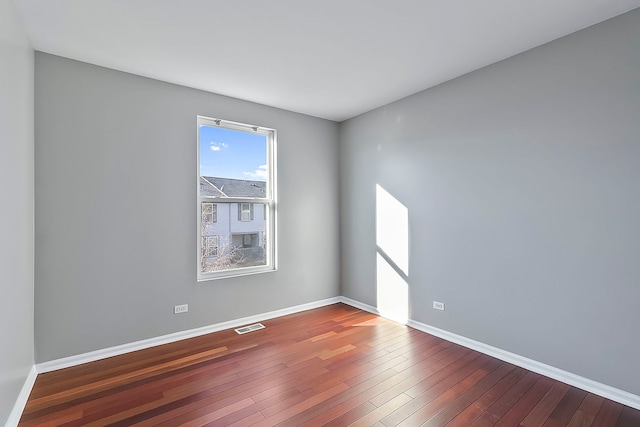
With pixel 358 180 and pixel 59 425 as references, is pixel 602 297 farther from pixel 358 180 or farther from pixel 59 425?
pixel 59 425

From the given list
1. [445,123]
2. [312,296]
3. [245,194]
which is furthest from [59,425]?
[445,123]

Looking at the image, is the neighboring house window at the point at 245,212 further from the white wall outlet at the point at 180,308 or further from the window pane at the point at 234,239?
the white wall outlet at the point at 180,308

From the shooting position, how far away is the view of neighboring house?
11.6 ft

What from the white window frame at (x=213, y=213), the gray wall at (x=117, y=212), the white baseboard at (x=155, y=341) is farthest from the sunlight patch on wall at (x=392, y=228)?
the white window frame at (x=213, y=213)

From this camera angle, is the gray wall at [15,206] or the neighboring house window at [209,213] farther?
the neighboring house window at [209,213]

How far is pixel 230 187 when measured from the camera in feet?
12.2

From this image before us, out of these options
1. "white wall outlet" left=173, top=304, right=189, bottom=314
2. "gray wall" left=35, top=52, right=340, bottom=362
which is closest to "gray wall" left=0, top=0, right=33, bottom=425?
"gray wall" left=35, top=52, right=340, bottom=362

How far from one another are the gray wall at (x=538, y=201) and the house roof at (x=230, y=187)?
1.80 meters

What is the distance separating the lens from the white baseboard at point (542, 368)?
2146 mm

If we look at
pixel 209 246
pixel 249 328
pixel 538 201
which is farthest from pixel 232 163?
pixel 538 201

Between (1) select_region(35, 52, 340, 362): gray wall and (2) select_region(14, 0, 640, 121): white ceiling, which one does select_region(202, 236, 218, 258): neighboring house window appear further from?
(2) select_region(14, 0, 640, 121): white ceiling

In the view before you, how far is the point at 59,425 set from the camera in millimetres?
1960

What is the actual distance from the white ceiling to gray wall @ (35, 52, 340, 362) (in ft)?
1.08

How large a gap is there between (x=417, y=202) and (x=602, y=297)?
5.82 feet
